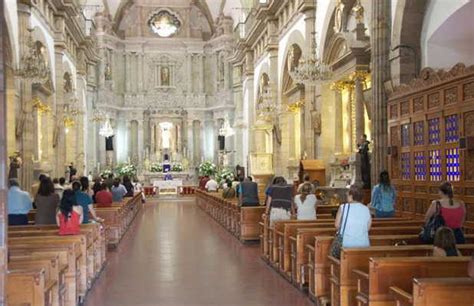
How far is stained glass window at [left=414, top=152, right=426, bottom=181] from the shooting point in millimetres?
12000

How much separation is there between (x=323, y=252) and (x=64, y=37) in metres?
20.3

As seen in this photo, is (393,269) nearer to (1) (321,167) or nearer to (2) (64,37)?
(1) (321,167)

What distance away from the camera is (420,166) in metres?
12.1

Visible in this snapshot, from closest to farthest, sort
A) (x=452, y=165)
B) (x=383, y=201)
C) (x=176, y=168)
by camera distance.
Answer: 1. (x=383, y=201)
2. (x=452, y=165)
3. (x=176, y=168)

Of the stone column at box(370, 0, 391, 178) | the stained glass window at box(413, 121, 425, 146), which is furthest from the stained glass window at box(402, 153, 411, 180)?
the stone column at box(370, 0, 391, 178)

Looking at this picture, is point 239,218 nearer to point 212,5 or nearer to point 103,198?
point 103,198

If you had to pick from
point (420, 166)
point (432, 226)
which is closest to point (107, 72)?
point (420, 166)

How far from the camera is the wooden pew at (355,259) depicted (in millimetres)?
6652

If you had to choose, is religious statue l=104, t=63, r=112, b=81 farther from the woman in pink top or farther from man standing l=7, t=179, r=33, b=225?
the woman in pink top

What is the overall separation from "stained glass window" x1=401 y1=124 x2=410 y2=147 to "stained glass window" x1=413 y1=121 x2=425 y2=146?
0.26m

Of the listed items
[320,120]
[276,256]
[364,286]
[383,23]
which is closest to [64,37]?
[320,120]

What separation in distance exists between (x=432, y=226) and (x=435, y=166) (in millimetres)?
4316

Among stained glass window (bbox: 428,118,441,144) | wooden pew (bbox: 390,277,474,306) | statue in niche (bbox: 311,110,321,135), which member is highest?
statue in niche (bbox: 311,110,321,135)

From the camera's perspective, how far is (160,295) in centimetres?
852
